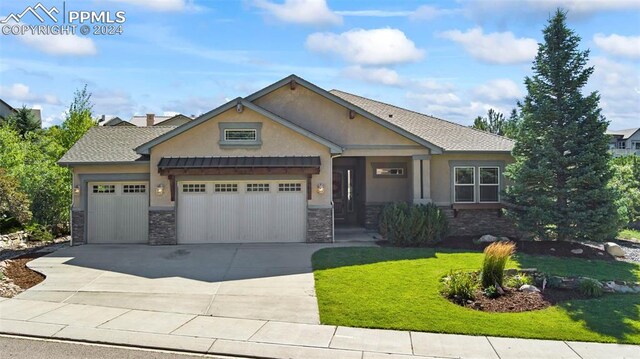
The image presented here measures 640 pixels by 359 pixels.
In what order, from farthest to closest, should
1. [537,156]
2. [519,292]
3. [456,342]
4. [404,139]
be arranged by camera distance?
[404,139], [537,156], [519,292], [456,342]

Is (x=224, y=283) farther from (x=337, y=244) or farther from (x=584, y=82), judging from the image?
(x=584, y=82)

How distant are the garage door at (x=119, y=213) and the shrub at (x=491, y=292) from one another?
36.8ft

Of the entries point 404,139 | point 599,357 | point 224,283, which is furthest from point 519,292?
point 404,139

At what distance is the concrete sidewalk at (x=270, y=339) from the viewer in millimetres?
7309

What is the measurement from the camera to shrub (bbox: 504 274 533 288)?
10.7 meters

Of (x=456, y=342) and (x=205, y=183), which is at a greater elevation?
(x=205, y=183)

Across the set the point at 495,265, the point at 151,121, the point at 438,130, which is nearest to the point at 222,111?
the point at 438,130

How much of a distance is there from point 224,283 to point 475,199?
11058 millimetres

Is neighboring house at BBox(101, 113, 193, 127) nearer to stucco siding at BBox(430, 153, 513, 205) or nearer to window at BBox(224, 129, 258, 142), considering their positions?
window at BBox(224, 129, 258, 142)

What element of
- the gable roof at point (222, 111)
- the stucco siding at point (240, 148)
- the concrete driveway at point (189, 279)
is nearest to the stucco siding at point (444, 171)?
the gable roof at point (222, 111)

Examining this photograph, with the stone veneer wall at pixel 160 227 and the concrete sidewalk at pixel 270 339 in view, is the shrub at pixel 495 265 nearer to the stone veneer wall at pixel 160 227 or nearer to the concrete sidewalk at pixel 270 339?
the concrete sidewalk at pixel 270 339

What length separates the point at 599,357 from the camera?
23.7 feet

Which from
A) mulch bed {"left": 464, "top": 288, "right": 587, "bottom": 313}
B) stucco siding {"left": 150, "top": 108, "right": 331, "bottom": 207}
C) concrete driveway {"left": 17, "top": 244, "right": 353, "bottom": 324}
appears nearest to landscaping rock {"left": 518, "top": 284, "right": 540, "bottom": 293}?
mulch bed {"left": 464, "top": 288, "right": 587, "bottom": 313}

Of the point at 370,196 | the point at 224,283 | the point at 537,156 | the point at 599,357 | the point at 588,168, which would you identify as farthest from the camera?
the point at 370,196
